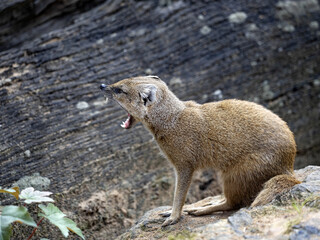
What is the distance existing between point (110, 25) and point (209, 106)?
106 inches

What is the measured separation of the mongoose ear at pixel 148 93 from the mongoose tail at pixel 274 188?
5.00 ft

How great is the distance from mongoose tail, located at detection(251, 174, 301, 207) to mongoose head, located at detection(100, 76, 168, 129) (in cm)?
149

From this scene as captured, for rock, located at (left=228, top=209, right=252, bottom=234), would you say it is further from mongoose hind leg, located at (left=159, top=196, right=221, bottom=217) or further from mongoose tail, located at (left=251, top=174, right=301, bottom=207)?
mongoose hind leg, located at (left=159, top=196, right=221, bottom=217)

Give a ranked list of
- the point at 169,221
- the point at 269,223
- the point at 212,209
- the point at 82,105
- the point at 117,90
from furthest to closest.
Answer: the point at 82,105 → the point at 117,90 → the point at 212,209 → the point at 169,221 → the point at 269,223

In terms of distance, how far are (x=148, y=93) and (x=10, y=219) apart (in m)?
1.96

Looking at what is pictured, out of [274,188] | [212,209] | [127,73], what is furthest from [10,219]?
[127,73]

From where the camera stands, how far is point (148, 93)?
4.33 meters

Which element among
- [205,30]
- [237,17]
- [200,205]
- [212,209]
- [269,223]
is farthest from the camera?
[237,17]

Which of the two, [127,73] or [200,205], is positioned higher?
[127,73]

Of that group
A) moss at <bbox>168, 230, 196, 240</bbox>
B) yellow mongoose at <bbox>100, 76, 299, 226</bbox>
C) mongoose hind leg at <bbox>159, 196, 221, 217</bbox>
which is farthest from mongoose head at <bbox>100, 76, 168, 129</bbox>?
moss at <bbox>168, 230, 196, 240</bbox>

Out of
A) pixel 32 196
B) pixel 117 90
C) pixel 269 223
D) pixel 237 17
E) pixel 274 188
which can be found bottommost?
pixel 274 188

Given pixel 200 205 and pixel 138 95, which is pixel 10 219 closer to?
pixel 138 95

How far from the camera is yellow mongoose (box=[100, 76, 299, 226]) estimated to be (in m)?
4.00

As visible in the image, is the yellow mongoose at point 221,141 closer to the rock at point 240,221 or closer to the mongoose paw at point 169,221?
the mongoose paw at point 169,221
